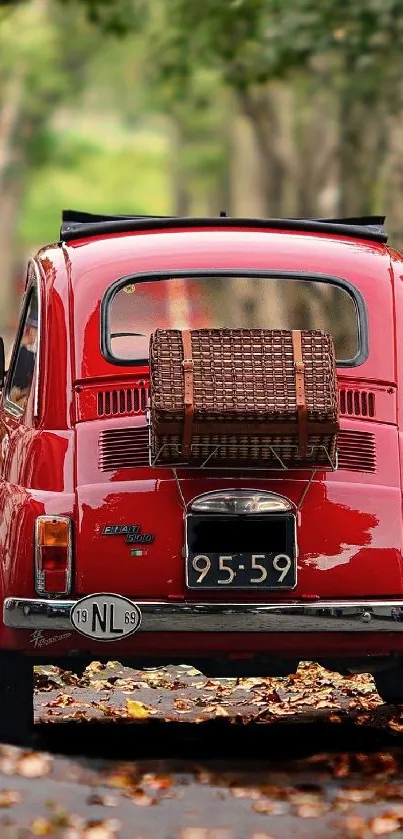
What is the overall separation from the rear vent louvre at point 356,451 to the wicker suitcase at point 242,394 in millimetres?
301

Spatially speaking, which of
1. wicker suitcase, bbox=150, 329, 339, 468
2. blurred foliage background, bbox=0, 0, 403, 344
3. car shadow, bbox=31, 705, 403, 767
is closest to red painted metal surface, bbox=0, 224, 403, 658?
wicker suitcase, bbox=150, 329, 339, 468

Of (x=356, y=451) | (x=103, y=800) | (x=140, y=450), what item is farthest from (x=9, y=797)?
(x=356, y=451)

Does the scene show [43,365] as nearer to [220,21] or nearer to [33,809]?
[33,809]

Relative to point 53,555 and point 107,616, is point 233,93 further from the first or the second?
point 107,616

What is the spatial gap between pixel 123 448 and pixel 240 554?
62 centimetres

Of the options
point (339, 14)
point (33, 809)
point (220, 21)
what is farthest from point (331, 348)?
point (220, 21)

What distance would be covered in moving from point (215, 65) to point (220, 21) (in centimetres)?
377

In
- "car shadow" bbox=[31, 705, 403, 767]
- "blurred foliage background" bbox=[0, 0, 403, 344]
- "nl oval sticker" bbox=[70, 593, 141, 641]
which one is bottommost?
"car shadow" bbox=[31, 705, 403, 767]

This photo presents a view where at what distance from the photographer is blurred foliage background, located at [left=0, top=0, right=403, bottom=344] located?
22219mm

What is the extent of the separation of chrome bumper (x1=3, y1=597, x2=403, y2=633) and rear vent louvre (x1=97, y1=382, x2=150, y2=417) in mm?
802

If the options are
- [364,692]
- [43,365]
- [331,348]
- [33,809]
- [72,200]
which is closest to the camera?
[33,809]

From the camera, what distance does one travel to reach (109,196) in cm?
9912

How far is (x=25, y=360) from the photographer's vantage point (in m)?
8.93

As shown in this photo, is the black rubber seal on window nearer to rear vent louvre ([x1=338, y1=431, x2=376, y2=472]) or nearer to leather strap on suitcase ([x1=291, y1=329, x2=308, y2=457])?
rear vent louvre ([x1=338, y1=431, x2=376, y2=472])
